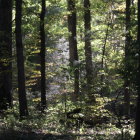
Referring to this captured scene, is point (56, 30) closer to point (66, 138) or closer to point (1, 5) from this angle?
point (1, 5)

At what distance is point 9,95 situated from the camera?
14633 millimetres

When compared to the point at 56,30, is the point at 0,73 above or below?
below

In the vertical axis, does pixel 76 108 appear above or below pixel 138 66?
below

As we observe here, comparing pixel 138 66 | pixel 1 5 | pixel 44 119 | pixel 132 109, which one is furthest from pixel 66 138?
pixel 132 109

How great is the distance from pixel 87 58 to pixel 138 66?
1152 centimetres

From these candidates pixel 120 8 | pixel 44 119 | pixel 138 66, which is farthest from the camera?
pixel 120 8

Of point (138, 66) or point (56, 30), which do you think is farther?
point (56, 30)

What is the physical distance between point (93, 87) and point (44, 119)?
106 inches

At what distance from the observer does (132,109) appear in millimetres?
27547

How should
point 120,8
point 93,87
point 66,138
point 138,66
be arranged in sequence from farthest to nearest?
1. point 120,8
2. point 93,87
3. point 66,138
4. point 138,66

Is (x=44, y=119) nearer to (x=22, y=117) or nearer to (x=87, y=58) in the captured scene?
(x=22, y=117)

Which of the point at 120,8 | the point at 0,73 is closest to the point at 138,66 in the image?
the point at 0,73

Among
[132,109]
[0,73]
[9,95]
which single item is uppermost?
[0,73]

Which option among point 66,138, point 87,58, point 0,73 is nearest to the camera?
point 66,138
